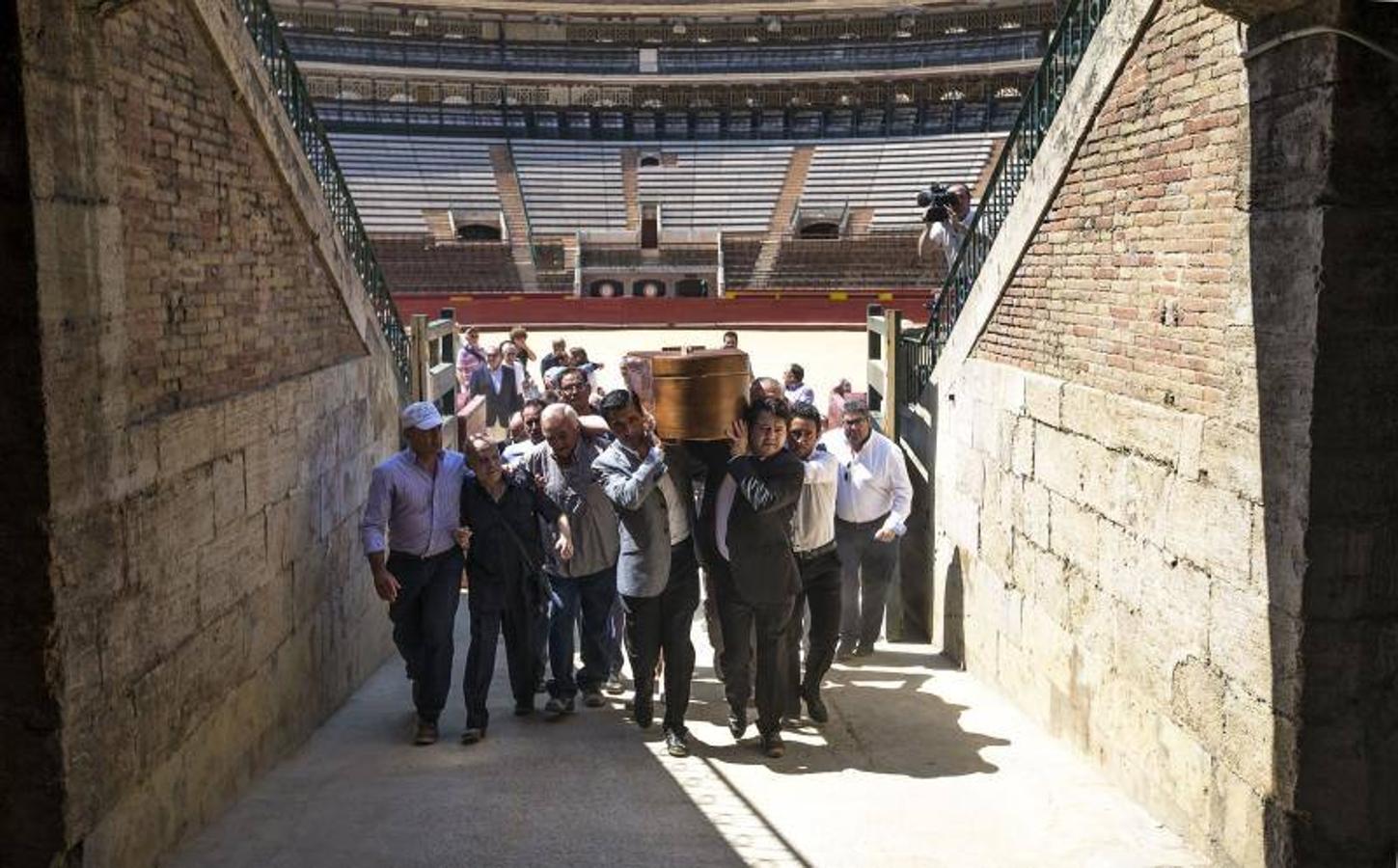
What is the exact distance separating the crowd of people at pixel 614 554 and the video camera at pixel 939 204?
14.0 feet

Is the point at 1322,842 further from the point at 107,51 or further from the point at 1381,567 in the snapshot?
the point at 107,51

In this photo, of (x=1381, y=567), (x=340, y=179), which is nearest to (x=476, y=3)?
(x=340, y=179)

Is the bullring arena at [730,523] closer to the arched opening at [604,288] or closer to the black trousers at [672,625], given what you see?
the black trousers at [672,625]

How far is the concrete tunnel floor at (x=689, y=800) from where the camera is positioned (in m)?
5.27

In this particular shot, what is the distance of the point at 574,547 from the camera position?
7.12 meters

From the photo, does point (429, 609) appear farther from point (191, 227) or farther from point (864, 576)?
point (864, 576)

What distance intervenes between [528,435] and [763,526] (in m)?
2.51

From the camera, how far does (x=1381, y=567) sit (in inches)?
183

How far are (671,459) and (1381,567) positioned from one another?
10.7ft

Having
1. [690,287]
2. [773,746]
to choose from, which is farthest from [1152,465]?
[690,287]

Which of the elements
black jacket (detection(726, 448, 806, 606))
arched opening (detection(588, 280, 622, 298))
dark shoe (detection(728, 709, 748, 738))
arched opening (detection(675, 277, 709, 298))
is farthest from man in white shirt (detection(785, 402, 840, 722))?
arched opening (detection(675, 277, 709, 298))

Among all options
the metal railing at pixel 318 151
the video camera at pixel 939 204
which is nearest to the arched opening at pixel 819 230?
the video camera at pixel 939 204

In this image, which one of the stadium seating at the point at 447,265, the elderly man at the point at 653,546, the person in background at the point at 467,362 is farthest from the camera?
the stadium seating at the point at 447,265

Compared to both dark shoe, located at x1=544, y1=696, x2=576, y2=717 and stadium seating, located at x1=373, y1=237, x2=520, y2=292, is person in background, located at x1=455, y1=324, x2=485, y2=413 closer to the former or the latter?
dark shoe, located at x1=544, y1=696, x2=576, y2=717
